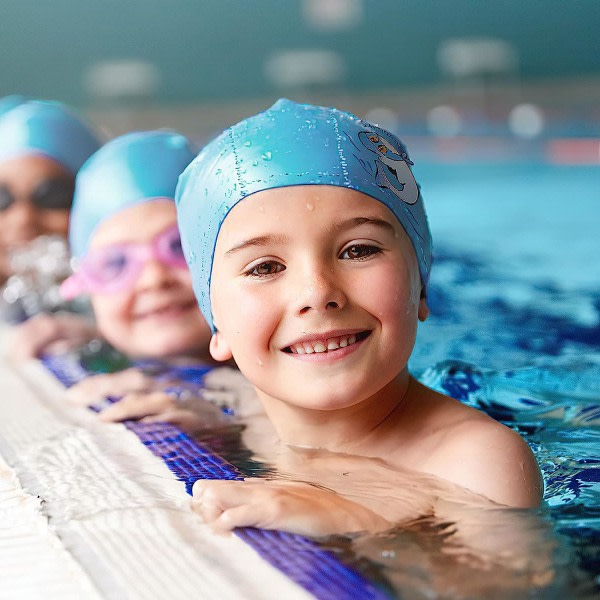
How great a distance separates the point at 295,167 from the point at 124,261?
3.91 ft

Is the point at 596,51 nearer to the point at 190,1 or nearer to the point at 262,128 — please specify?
the point at 190,1

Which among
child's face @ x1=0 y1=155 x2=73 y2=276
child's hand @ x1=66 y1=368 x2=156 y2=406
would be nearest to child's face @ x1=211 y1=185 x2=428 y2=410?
child's hand @ x1=66 y1=368 x2=156 y2=406

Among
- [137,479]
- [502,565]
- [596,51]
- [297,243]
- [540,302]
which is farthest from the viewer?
[596,51]

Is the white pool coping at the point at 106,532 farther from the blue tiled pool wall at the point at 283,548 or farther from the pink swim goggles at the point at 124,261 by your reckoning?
the pink swim goggles at the point at 124,261

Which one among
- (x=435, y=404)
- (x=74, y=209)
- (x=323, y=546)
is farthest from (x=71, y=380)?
(x=323, y=546)

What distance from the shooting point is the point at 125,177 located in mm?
3047

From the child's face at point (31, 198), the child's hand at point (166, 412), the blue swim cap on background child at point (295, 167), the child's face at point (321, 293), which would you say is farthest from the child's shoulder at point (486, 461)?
the child's face at point (31, 198)

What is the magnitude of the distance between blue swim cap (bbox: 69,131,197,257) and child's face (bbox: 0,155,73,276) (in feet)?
1.44

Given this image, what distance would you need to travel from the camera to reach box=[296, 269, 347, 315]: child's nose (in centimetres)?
179

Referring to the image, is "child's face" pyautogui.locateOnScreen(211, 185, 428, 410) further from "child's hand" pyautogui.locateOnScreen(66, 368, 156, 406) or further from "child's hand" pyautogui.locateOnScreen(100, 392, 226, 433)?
"child's hand" pyautogui.locateOnScreen(66, 368, 156, 406)

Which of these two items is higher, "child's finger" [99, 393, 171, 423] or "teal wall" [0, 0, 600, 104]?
"teal wall" [0, 0, 600, 104]

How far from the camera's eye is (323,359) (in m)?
1.85

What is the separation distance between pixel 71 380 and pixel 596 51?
33.7 feet

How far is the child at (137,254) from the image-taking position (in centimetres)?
296
